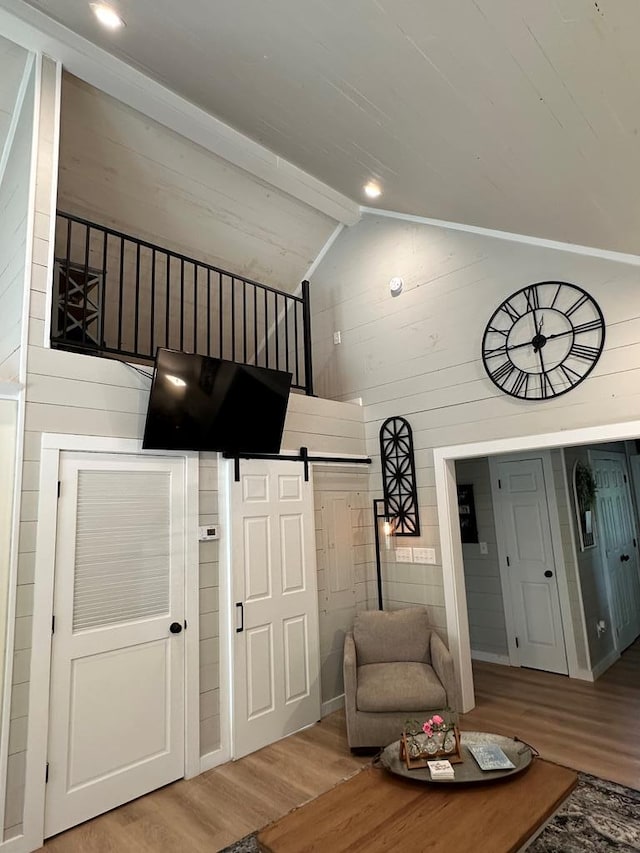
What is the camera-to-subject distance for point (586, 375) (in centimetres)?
329

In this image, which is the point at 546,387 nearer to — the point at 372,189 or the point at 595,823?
the point at 372,189

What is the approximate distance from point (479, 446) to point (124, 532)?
262 centimetres

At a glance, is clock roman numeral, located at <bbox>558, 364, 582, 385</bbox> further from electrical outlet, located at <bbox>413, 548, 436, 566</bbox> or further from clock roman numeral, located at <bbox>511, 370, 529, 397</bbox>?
electrical outlet, located at <bbox>413, 548, 436, 566</bbox>

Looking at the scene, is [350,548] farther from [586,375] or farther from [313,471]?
[586,375]

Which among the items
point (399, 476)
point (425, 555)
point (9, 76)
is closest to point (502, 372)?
point (399, 476)

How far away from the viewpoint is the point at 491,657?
4984mm

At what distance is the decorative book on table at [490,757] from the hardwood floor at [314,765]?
1036 mm

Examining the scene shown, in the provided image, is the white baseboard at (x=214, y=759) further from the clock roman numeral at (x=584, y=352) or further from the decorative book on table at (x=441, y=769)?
the clock roman numeral at (x=584, y=352)

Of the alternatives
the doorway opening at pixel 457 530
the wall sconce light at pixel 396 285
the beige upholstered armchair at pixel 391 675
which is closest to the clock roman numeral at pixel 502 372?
the doorway opening at pixel 457 530

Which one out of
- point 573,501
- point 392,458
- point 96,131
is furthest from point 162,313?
point 573,501

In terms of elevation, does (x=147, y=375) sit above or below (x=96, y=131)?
below

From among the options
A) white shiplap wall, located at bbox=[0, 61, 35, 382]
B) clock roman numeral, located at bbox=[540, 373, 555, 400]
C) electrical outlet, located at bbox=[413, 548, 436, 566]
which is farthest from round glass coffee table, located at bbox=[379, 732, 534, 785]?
white shiplap wall, located at bbox=[0, 61, 35, 382]

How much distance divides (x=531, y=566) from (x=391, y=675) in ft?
6.92

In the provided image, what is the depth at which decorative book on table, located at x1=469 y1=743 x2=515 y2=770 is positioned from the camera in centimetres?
217
